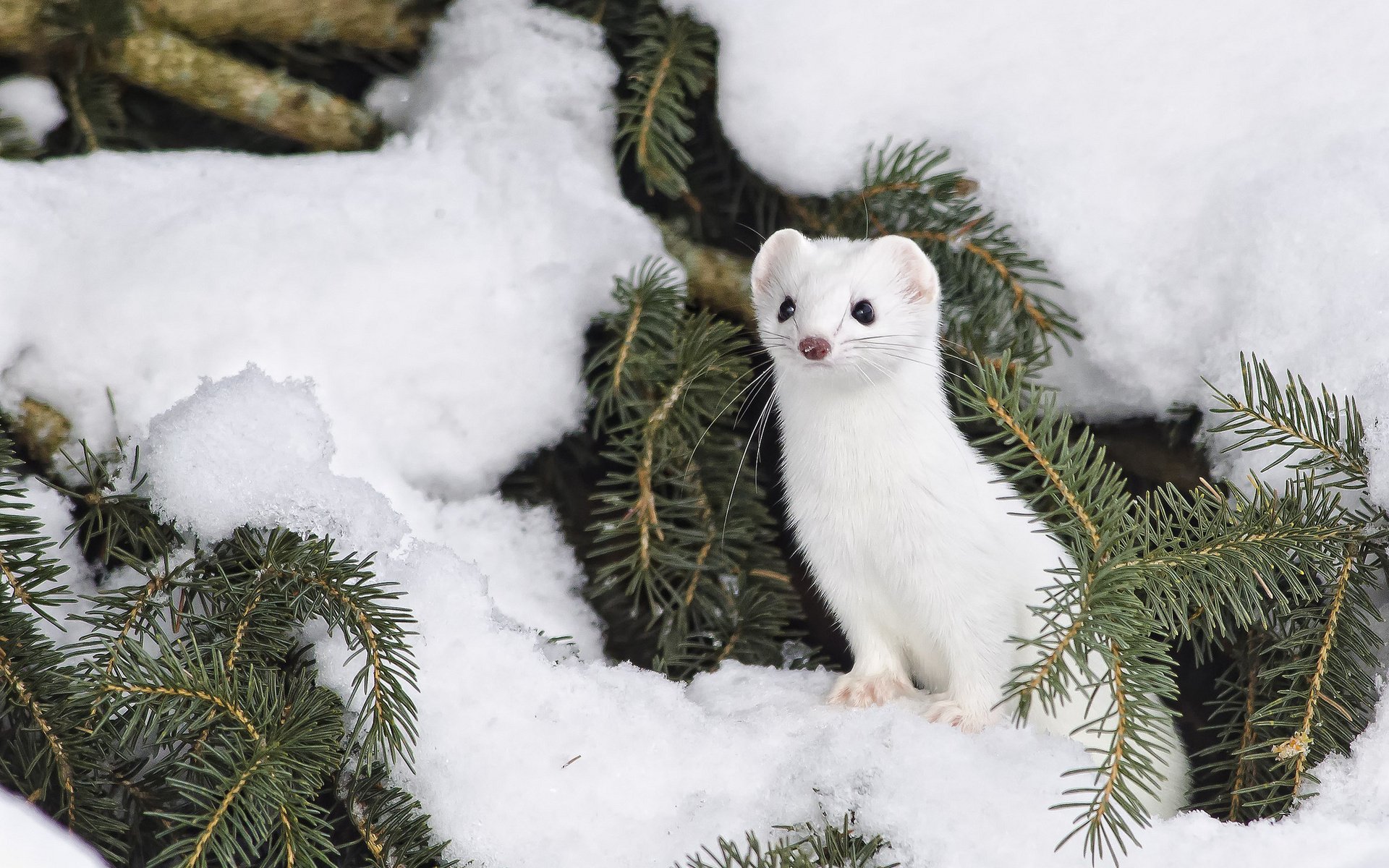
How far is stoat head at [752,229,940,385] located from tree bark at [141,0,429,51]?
81 centimetres

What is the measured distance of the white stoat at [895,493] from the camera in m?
1.57

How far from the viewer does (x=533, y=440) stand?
5.73 feet

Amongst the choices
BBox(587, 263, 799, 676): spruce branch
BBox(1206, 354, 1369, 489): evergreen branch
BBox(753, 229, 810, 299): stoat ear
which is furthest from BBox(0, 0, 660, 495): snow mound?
BBox(1206, 354, 1369, 489): evergreen branch

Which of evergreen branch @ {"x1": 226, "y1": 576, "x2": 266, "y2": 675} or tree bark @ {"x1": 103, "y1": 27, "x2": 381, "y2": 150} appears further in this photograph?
tree bark @ {"x1": 103, "y1": 27, "x2": 381, "y2": 150}

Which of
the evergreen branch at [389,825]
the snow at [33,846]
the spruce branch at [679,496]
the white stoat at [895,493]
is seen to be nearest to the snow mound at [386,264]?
the spruce branch at [679,496]

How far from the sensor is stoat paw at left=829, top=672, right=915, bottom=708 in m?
1.58

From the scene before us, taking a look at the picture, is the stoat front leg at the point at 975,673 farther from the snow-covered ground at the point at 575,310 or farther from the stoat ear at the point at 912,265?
the stoat ear at the point at 912,265

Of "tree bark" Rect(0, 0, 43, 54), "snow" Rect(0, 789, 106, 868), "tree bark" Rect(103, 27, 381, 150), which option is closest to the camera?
"snow" Rect(0, 789, 106, 868)

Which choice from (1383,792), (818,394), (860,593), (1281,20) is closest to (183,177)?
(818,394)

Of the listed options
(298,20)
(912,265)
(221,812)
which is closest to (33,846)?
(221,812)

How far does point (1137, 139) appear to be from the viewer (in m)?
1.66

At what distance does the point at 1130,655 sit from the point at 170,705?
3.32 feet

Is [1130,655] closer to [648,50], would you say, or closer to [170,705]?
[170,705]

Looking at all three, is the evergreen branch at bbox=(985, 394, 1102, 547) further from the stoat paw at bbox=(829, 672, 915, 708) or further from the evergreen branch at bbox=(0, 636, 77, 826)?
the evergreen branch at bbox=(0, 636, 77, 826)
